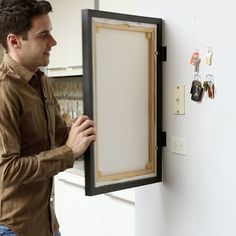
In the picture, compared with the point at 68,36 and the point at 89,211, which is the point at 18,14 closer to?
the point at 68,36

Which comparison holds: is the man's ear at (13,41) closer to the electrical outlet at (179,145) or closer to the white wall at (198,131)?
the white wall at (198,131)

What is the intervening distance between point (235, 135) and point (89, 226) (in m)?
1.60

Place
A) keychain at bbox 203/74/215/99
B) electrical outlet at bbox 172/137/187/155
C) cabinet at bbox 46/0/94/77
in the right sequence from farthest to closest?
cabinet at bbox 46/0/94/77 → electrical outlet at bbox 172/137/187/155 → keychain at bbox 203/74/215/99

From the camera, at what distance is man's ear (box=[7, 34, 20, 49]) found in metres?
1.53

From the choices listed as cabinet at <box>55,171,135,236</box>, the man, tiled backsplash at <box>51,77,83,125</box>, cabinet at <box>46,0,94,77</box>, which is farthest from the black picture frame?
tiled backsplash at <box>51,77,83,125</box>

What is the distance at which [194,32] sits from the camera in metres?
1.92

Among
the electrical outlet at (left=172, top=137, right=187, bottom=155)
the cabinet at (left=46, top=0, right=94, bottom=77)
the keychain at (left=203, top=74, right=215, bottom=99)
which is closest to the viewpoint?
the keychain at (left=203, top=74, right=215, bottom=99)

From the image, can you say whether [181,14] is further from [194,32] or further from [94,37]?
[94,37]

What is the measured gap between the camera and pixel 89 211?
9.80 ft

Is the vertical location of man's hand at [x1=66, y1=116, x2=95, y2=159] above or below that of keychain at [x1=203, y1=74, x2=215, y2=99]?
below

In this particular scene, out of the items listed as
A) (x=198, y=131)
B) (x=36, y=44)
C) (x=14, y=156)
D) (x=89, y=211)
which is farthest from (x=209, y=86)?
(x=89, y=211)

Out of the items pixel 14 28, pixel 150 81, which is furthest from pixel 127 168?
pixel 14 28

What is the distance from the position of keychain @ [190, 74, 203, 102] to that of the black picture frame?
22cm

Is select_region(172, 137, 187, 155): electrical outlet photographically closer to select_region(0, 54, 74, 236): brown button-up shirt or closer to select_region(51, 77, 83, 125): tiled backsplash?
select_region(0, 54, 74, 236): brown button-up shirt
